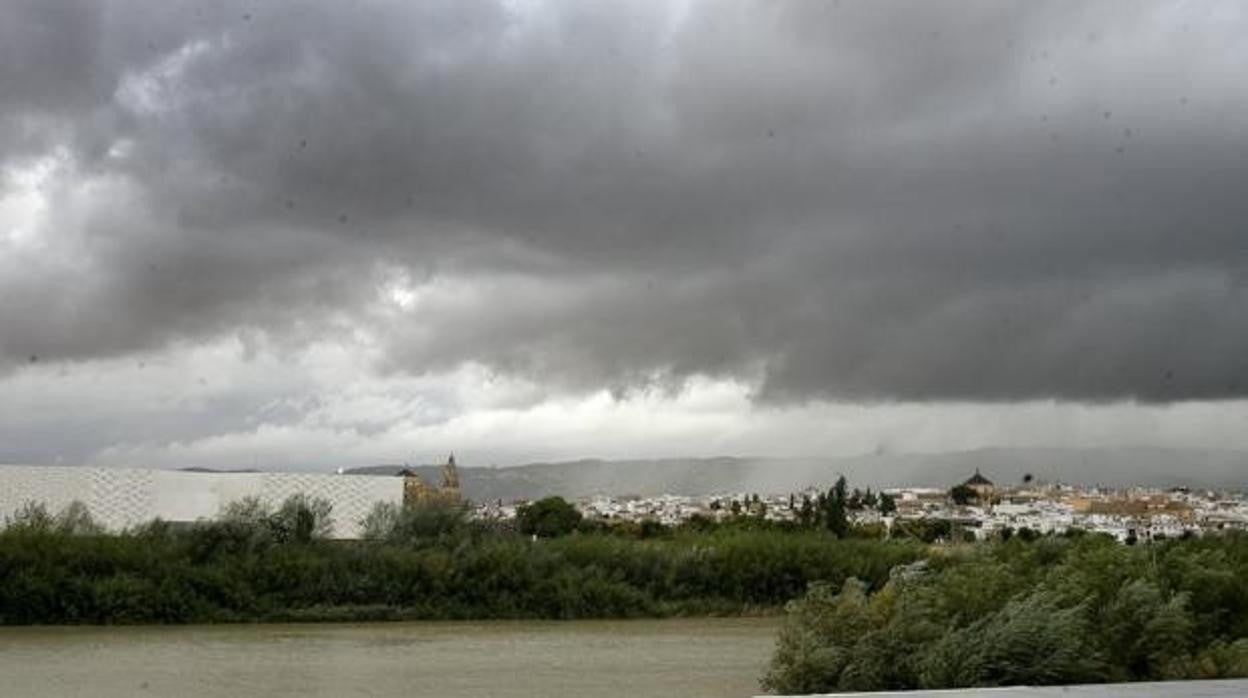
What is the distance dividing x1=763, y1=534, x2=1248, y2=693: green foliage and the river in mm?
3209

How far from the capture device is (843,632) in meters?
13.6

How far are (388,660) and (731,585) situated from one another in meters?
13.9

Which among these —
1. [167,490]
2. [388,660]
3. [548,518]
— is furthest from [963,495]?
[388,660]

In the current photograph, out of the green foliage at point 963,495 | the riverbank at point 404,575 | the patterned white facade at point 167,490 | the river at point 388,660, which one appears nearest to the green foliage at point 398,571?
the riverbank at point 404,575

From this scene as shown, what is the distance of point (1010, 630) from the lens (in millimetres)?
12211

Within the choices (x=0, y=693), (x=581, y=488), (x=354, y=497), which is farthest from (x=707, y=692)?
(x=581, y=488)

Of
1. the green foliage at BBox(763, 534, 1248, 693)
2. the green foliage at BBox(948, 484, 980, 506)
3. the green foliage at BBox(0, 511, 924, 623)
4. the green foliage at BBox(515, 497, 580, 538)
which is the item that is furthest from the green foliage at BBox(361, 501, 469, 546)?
the green foliage at BBox(948, 484, 980, 506)

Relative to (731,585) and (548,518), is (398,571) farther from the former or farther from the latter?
(548,518)

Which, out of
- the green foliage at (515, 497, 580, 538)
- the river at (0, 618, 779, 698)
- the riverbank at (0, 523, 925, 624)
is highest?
the green foliage at (515, 497, 580, 538)

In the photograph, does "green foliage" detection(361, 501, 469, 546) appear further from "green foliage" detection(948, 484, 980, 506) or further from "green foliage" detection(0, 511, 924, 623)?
"green foliage" detection(948, 484, 980, 506)

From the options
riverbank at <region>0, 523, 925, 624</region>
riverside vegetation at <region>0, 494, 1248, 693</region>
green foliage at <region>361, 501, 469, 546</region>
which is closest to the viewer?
riverside vegetation at <region>0, 494, 1248, 693</region>

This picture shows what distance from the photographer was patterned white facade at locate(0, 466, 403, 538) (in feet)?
184

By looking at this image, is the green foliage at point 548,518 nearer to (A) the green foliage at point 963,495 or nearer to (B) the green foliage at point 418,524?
(B) the green foliage at point 418,524

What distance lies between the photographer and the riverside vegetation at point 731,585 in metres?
13.0
